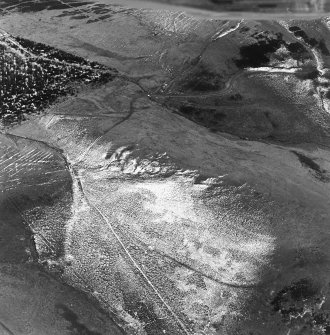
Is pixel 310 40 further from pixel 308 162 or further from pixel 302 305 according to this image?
pixel 302 305

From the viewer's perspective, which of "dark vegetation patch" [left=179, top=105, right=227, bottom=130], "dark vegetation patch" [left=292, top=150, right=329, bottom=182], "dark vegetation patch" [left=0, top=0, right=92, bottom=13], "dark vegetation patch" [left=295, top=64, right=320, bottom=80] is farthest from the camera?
"dark vegetation patch" [left=0, top=0, right=92, bottom=13]

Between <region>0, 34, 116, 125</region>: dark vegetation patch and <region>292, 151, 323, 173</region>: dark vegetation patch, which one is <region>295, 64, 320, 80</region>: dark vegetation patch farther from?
<region>0, 34, 116, 125</region>: dark vegetation patch

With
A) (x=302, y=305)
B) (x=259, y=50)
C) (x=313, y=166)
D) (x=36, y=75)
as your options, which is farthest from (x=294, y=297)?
(x=36, y=75)

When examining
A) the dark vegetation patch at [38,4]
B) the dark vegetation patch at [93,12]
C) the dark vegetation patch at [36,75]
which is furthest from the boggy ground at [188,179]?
the dark vegetation patch at [38,4]

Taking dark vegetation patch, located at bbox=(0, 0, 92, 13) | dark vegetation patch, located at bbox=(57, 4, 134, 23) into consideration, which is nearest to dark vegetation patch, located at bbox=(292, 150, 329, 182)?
dark vegetation patch, located at bbox=(57, 4, 134, 23)

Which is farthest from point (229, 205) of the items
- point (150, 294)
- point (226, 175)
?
point (150, 294)

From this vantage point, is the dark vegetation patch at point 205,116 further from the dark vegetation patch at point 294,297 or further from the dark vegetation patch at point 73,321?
the dark vegetation patch at point 73,321
